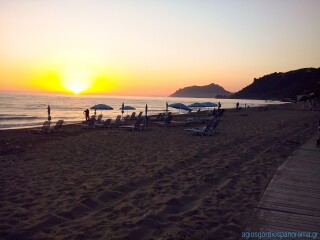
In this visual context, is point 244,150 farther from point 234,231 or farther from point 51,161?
point 234,231

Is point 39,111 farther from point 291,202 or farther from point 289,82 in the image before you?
point 289,82

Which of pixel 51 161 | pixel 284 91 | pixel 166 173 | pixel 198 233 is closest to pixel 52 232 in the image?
pixel 198 233

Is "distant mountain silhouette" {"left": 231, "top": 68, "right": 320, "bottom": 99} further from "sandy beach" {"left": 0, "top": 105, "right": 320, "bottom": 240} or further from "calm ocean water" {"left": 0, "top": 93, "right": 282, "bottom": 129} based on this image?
"sandy beach" {"left": 0, "top": 105, "right": 320, "bottom": 240}

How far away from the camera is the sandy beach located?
161 inches

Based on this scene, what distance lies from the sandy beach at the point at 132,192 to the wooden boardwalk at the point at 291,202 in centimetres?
20

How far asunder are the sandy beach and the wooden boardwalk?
0.20 m

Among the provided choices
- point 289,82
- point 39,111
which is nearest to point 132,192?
point 39,111

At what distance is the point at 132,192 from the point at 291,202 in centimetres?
250

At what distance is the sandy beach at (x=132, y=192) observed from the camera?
4078 millimetres

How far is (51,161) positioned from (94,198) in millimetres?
3617

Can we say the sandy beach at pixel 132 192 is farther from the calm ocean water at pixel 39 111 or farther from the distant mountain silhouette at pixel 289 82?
the distant mountain silhouette at pixel 289 82

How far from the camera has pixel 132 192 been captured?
18.6 ft

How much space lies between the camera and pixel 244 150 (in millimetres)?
10094

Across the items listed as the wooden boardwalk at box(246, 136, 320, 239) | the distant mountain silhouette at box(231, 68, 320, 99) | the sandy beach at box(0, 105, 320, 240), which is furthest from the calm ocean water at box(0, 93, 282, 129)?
the distant mountain silhouette at box(231, 68, 320, 99)
